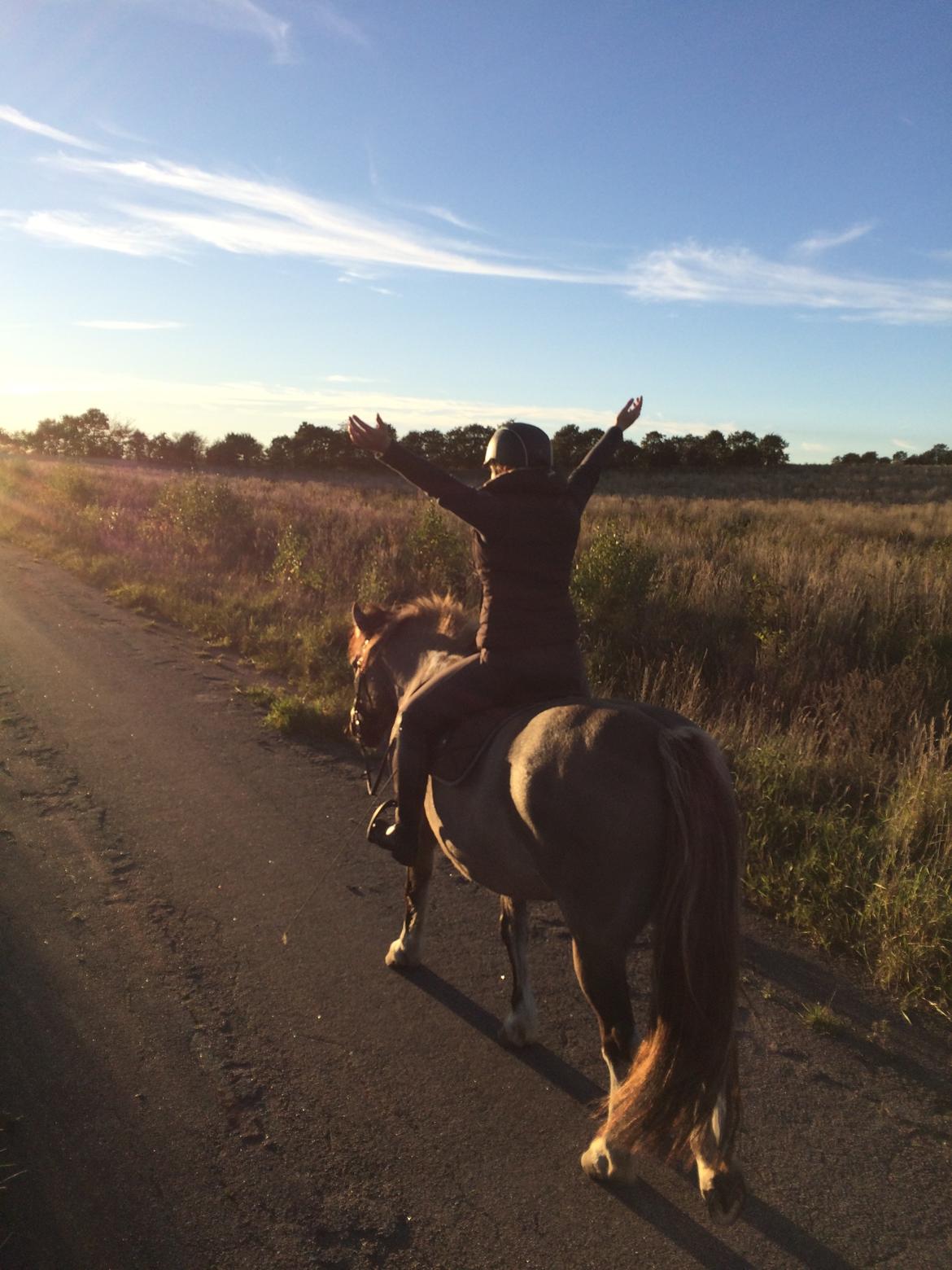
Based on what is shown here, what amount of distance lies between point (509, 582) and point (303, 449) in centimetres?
5327

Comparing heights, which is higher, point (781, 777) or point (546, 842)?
point (546, 842)

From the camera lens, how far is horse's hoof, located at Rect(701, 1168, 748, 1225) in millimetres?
2727

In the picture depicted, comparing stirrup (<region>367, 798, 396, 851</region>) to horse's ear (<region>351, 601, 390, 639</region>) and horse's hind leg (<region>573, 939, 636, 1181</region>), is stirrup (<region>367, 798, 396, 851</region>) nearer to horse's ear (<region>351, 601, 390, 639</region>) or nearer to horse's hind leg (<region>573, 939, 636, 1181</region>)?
horse's ear (<region>351, 601, 390, 639</region>)

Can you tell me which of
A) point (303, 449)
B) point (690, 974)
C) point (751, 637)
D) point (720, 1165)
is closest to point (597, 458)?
point (690, 974)

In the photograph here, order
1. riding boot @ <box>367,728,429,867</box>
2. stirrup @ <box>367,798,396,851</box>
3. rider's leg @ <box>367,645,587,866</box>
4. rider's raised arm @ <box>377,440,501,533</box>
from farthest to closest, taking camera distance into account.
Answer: stirrup @ <box>367,798,396,851</box>, riding boot @ <box>367,728,429,867</box>, rider's leg @ <box>367,645,587,866</box>, rider's raised arm @ <box>377,440,501,533</box>

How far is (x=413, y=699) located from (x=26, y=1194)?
82.7 inches

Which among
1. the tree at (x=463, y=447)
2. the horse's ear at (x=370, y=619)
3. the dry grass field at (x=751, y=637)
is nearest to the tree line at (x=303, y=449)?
the tree at (x=463, y=447)

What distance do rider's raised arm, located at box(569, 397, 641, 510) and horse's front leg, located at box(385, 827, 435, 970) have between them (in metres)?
1.78

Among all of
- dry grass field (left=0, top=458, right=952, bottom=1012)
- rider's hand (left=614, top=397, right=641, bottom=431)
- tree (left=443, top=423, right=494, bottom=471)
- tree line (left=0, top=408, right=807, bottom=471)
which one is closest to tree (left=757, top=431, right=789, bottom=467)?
tree line (left=0, top=408, right=807, bottom=471)

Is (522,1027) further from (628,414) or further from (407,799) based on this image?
(628,414)

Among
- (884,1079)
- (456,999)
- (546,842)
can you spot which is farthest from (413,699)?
(884,1079)

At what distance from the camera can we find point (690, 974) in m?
2.75

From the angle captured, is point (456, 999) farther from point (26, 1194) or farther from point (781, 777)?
point (781, 777)

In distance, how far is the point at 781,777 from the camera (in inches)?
227
